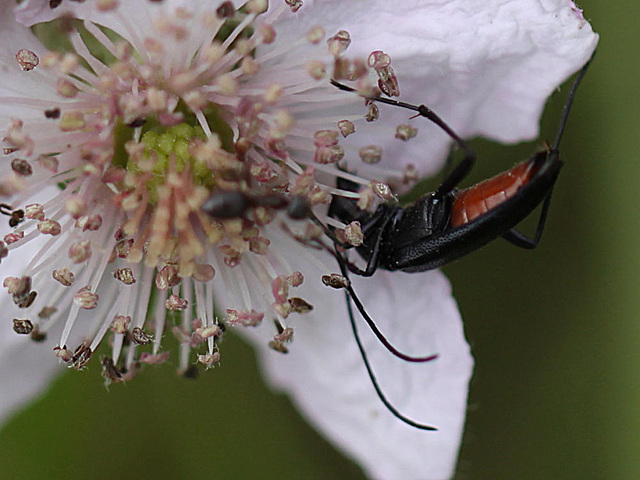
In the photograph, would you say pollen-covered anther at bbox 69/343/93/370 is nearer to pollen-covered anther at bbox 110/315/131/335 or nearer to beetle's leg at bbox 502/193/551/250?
pollen-covered anther at bbox 110/315/131/335

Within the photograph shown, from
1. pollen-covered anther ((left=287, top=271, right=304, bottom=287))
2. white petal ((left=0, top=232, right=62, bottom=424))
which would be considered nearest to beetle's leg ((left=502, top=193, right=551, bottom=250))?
pollen-covered anther ((left=287, top=271, right=304, bottom=287))

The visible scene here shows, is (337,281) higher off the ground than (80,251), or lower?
lower

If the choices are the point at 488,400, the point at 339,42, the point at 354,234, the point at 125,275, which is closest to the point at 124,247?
the point at 125,275

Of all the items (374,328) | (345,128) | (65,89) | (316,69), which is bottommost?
(374,328)

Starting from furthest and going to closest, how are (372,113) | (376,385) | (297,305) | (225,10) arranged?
(376,385), (297,305), (372,113), (225,10)

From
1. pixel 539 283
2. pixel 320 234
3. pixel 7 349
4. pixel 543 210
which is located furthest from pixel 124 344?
pixel 539 283

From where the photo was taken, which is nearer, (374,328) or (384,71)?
(384,71)

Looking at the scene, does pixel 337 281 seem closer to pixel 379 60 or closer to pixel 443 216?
pixel 443 216

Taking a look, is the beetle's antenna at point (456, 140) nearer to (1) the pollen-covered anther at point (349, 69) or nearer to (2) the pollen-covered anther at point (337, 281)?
(1) the pollen-covered anther at point (349, 69)
